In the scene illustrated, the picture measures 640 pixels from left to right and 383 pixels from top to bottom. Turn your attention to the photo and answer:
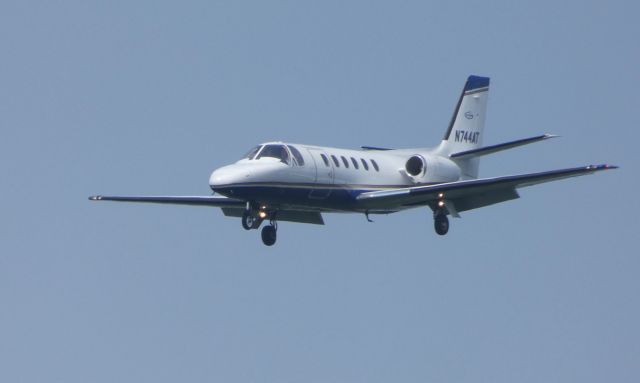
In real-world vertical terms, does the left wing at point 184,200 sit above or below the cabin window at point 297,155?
below

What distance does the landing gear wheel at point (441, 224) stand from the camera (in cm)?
3825

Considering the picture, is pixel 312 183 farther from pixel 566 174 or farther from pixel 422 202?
pixel 566 174

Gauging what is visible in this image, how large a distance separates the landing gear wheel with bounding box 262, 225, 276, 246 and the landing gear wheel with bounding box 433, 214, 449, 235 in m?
4.62

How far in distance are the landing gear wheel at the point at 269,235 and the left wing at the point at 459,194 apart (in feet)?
7.89

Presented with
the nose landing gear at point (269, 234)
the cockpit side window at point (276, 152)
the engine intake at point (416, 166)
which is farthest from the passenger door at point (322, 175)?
the engine intake at point (416, 166)

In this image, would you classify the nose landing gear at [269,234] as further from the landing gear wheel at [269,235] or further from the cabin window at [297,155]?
the cabin window at [297,155]

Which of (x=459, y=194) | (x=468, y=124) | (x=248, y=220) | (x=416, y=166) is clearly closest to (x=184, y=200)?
(x=248, y=220)

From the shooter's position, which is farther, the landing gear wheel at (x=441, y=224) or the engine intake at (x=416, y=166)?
the engine intake at (x=416, y=166)

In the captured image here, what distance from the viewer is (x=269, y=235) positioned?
3675 cm

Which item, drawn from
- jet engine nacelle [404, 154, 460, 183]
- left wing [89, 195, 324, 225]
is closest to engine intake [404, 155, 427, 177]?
jet engine nacelle [404, 154, 460, 183]

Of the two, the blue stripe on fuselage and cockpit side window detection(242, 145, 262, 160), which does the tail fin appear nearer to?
the blue stripe on fuselage

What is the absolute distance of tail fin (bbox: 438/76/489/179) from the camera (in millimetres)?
41531

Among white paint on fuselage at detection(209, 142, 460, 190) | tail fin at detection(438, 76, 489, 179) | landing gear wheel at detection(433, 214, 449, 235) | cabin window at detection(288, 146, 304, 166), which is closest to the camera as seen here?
white paint on fuselage at detection(209, 142, 460, 190)

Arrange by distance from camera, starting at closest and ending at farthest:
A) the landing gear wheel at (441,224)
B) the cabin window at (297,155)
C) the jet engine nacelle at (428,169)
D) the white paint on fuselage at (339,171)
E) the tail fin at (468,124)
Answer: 1. the white paint on fuselage at (339,171)
2. the cabin window at (297,155)
3. the landing gear wheel at (441,224)
4. the jet engine nacelle at (428,169)
5. the tail fin at (468,124)
